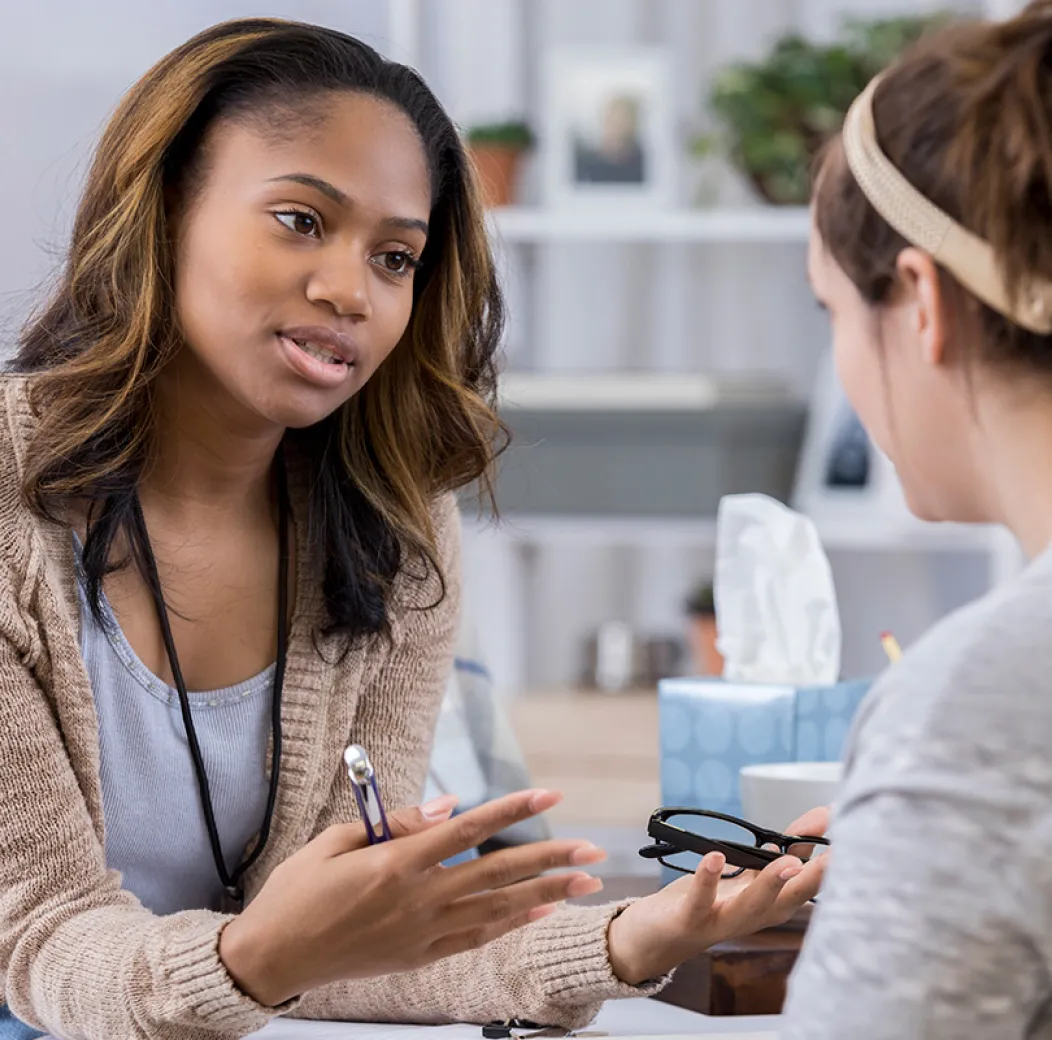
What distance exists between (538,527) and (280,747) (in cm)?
151

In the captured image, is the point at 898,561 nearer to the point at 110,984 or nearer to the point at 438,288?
the point at 438,288

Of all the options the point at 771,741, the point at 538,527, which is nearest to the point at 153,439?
the point at 771,741

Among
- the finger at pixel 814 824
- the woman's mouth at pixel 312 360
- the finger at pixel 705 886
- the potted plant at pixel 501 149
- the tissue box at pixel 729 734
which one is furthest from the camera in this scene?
the potted plant at pixel 501 149

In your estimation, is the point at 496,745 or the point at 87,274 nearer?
the point at 87,274

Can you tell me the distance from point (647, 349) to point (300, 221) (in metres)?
1.87

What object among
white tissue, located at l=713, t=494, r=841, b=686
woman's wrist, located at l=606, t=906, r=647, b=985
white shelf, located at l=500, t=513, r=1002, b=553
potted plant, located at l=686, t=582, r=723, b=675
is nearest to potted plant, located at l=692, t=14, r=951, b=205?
white shelf, located at l=500, t=513, r=1002, b=553

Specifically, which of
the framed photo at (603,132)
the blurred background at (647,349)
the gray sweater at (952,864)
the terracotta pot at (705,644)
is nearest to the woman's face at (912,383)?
the gray sweater at (952,864)

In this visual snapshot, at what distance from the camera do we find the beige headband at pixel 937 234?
2.08 ft

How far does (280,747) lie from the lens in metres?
1.17

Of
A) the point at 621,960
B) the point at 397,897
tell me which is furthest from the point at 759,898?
the point at 397,897

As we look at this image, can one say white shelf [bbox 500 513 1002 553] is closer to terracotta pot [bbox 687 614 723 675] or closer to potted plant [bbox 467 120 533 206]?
terracotta pot [bbox 687 614 723 675]

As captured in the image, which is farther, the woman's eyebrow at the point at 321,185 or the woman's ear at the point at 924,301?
the woman's eyebrow at the point at 321,185

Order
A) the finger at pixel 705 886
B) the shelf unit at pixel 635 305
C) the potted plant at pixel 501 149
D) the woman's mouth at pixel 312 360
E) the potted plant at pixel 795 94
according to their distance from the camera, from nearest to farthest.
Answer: the finger at pixel 705 886, the woman's mouth at pixel 312 360, the potted plant at pixel 795 94, the potted plant at pixel 501 149, the shelf unit at pixel 635 305

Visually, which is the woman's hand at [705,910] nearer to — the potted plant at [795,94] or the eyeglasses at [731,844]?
the eyeglasses at [731,844]
